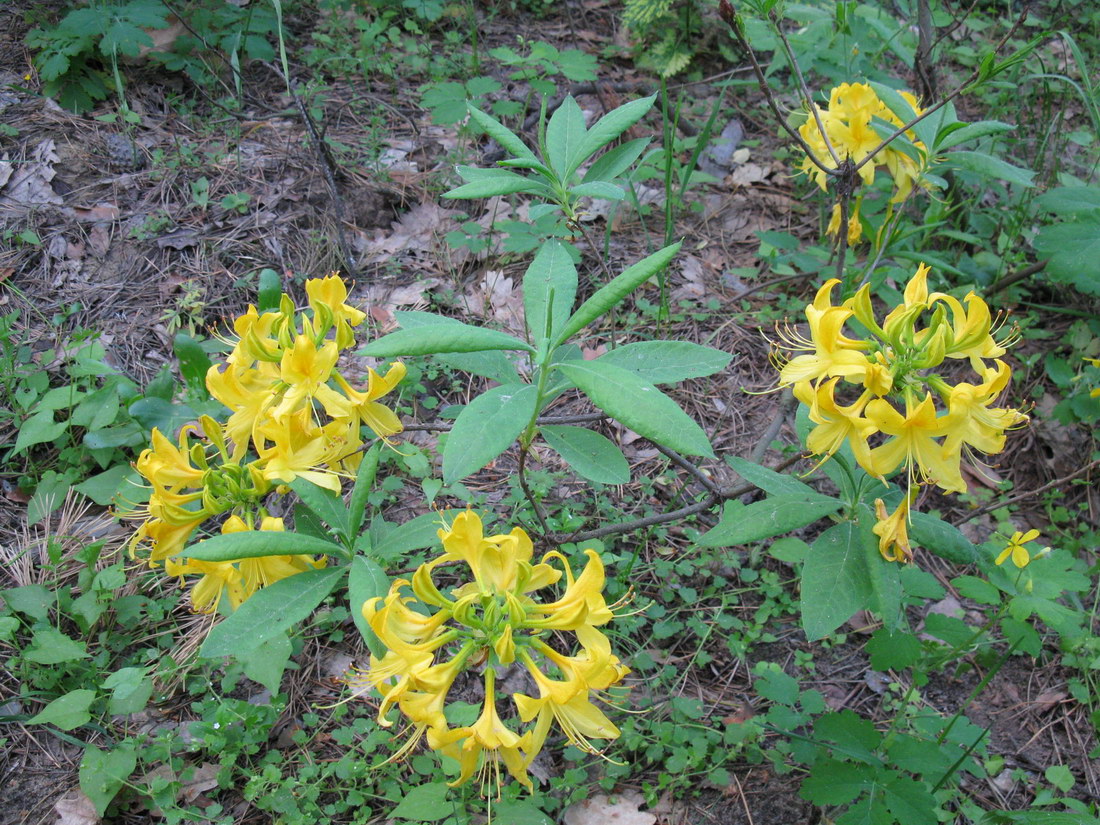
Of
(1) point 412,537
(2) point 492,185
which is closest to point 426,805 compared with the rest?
(1) point 412,537

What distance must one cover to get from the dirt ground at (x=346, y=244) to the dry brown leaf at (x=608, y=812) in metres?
0.41

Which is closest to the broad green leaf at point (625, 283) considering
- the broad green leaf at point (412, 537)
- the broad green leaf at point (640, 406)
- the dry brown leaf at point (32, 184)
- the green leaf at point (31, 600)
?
the broad green leaf at point (640, 406)

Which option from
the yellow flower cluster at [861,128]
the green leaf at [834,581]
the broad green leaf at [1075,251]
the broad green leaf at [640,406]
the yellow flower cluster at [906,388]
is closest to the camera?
the broad green leaf at [640,406]

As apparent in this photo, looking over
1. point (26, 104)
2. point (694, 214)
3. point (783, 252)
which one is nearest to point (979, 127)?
point (783, 252)

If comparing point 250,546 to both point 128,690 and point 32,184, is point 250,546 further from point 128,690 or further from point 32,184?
point 32,184

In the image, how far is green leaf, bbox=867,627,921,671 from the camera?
A: 1780 mm

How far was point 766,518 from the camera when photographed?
1468mm

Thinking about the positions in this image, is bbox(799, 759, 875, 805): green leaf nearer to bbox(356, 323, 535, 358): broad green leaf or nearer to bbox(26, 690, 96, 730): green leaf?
bbox(356, 323, 535, 358): broad green leaf

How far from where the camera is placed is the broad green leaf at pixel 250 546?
1140mm

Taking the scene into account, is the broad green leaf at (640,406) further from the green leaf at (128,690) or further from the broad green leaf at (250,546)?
the green leaf at (128,690)

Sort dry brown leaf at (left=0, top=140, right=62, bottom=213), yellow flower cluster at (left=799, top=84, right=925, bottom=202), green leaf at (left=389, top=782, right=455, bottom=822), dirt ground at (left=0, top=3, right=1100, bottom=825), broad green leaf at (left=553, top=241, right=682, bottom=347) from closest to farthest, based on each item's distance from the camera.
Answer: broad green leaf at (left=553, top=241, right=682, bottom=347) → green leaf at (left=389, top=782, right=455, bottom=822) → dirt ground at (left=0, top=3, right=1100, bottom=825) → yellow flower cluster at (left=799, top=84, right=925, bottom=202) → dry brown leaf at (left=0, top=140, right=62, bottom=213)

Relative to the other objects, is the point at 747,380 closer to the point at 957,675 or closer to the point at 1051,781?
the point at 957,675

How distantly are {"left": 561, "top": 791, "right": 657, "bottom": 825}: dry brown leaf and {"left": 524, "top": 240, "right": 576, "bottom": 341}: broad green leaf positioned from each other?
4.03 ft

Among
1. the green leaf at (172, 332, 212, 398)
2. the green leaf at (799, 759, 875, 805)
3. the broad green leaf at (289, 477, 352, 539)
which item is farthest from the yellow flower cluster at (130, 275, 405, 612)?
the green leaf at (799, 759, 875, 805)
